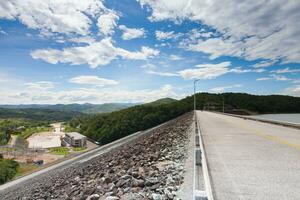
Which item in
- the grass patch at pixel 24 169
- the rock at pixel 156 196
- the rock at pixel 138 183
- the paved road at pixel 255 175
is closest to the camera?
the rock at pixel 156 196

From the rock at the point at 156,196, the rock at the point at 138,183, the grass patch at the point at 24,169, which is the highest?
the rock at the point at 156,196

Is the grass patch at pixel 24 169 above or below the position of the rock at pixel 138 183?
below

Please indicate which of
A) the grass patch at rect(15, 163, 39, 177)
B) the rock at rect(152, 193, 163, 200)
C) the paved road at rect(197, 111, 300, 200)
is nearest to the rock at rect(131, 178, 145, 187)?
the rock at rect(152, 193, 163, 200)

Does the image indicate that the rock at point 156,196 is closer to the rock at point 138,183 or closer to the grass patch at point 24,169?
the rock at point 138,183

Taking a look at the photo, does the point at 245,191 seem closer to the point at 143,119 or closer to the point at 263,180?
the point at 263,180

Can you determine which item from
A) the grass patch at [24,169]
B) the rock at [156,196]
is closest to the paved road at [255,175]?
the rock at [156,196]

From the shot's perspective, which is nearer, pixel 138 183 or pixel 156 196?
pixel 156 196

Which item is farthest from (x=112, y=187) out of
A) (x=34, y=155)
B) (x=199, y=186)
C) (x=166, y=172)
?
(x=34, y=155)

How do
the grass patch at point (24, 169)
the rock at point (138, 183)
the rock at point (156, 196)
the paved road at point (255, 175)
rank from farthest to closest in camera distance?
the grass patch at point (24, 169) → the rock at point (138, 183) → the paved road at point (255, 175) → the rock at point (156, 196)

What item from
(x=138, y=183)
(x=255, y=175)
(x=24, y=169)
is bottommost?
(x=24, y=169)

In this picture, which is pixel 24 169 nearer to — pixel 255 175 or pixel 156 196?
pixel 255 175

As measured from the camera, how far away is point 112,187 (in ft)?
19.1

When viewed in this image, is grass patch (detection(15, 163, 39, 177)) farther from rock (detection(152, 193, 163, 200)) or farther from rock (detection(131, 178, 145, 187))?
rock (detection(152, 193, 163, 200))

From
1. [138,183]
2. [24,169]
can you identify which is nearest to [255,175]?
[138,183]
